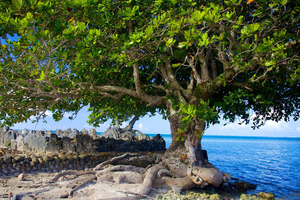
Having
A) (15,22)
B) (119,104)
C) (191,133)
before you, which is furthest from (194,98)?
(15,22)

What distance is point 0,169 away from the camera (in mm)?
7871

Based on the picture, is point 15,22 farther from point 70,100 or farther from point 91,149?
point 91,149

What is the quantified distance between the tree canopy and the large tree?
0.04 metres

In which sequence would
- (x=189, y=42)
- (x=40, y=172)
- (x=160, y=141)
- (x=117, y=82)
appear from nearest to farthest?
(x=189, y=42), (x=40, y=172), (x=117, y=82), (x=160, y=141)

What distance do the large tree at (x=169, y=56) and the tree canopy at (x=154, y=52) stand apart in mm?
38

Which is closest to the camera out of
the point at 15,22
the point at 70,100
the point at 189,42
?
the point at 15,22

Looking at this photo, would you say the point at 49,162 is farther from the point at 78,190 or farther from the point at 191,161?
the point at 191,161

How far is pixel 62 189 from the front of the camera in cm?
618

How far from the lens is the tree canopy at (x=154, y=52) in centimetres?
530

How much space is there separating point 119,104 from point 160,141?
18.7 feet

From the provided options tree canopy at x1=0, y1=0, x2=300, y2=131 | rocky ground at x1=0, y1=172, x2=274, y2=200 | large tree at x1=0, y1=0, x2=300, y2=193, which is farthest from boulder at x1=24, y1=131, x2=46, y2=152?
rocky ground at x1=0, y1=172, x2=274, y2=200

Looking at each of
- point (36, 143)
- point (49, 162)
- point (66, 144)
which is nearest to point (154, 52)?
point (49, 162)

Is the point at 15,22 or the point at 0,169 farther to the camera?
the point at 0,169

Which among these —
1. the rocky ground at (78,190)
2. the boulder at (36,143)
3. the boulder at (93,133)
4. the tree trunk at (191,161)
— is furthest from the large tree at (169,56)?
the boulder at (93,133)
